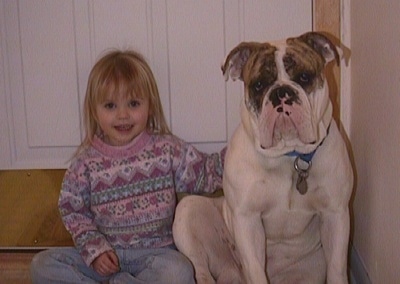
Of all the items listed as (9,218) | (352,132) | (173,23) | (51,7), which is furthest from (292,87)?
(9,218)

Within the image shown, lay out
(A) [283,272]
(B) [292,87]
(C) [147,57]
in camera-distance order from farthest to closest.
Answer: (C) [147,57], (A) [283,272], (B) [292,87]

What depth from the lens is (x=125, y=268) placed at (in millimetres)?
1819

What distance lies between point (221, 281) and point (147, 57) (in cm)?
71

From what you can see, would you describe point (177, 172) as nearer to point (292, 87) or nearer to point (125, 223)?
point (125, 223)

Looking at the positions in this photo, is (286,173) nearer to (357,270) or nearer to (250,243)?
(250,243)

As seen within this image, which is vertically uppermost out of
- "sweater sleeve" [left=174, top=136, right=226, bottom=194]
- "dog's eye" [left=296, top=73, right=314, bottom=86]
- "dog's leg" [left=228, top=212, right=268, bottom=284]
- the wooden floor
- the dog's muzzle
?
"dog's eye" [left=296, top=73, right=314, bottom=86]

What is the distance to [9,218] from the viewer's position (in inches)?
83.4

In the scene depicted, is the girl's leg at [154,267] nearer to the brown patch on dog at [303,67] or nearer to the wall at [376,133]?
the wall at [376,133]

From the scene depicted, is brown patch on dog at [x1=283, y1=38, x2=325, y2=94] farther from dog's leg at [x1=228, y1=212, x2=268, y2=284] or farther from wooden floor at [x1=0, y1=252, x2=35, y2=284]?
wooden floor at [x1=0, y1=252, x2=35, y2=284]

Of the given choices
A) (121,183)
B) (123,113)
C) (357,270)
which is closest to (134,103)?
(123,113)

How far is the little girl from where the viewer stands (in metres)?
1.81

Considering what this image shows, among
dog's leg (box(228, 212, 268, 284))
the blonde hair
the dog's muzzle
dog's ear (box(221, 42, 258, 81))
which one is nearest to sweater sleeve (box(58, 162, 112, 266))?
the blonde hair

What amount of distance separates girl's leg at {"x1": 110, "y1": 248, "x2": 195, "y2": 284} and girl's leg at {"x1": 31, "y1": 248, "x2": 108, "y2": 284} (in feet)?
0.23

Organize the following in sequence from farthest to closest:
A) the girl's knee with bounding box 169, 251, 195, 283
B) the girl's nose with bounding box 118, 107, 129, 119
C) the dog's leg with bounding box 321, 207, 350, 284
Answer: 1. the girl's nose with bounding box 118, 107, 129, 119
2. the girl's knee with bounding box 169, 251, 195, 283
3. the dog's leg with bounding box 321, 207, 350, 284
